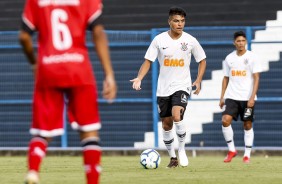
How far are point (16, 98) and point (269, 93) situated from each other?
17.0 ft

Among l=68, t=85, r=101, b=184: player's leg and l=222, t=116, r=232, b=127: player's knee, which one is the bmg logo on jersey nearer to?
l=222, t=116, r=232, b=127: player's knee

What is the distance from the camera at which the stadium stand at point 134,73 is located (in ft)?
65.1

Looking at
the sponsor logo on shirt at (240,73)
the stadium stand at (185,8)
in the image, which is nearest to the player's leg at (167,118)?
the sponsor logo on shirt at (240,73)

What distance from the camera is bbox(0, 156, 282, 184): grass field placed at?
11.3 meters

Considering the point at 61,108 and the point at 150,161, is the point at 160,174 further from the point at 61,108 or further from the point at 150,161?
the point at 61,108

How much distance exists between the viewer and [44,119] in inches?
324

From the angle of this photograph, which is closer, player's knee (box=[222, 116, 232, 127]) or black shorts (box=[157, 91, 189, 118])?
black shorts (box=[157, 91, 189, 118])

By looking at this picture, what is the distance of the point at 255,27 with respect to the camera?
19516 mm

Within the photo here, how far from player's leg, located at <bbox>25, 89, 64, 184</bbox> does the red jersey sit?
0.35ft

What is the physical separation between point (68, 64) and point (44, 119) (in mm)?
507

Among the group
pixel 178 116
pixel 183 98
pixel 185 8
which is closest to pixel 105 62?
pixel 178 116

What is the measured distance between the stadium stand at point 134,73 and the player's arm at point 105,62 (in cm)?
1180

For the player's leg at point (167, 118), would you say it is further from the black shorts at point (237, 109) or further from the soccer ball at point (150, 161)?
the black shorts at point (237, 109)

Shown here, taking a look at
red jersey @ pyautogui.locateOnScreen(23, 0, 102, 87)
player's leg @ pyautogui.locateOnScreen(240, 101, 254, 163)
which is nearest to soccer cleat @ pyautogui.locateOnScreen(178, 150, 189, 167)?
player's leg @ pyautogui.locateOnScreen(240, 101, 254, 163)
